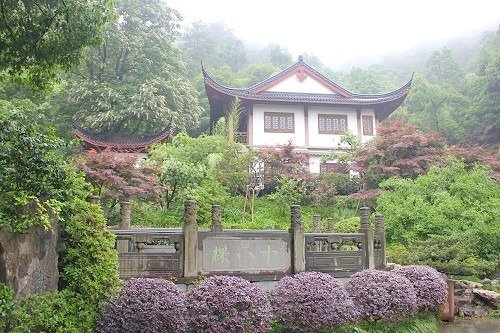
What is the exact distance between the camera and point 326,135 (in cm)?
2477

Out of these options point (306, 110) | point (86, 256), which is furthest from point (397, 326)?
point (306, 110)

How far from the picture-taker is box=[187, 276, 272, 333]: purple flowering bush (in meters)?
5.77

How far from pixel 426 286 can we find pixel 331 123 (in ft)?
57.1

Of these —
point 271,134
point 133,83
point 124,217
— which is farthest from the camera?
point 133,83

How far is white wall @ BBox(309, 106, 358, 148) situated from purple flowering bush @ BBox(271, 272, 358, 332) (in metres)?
18.3

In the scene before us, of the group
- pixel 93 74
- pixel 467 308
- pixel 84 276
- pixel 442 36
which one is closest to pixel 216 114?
pixel 93 74

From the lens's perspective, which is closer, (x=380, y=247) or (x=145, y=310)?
(x=145, y=310)

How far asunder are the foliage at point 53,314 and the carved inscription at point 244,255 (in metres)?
2.38

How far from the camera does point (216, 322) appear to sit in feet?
18.9

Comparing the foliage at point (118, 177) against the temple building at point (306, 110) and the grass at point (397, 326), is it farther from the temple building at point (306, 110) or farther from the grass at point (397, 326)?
the temple building at point (306, 110)

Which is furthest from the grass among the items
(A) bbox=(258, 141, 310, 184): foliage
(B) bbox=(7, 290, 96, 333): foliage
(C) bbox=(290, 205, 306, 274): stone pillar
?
(A) bbox=(258, 141, 310, 184): foliage

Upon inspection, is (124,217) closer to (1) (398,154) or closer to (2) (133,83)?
(1) (398,154)

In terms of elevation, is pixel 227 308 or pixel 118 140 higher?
pixel 118 140

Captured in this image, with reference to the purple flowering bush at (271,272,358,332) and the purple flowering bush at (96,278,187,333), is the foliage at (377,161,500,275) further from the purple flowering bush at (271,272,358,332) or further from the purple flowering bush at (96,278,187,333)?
the purple flowering bush at (96,278,187,333)
